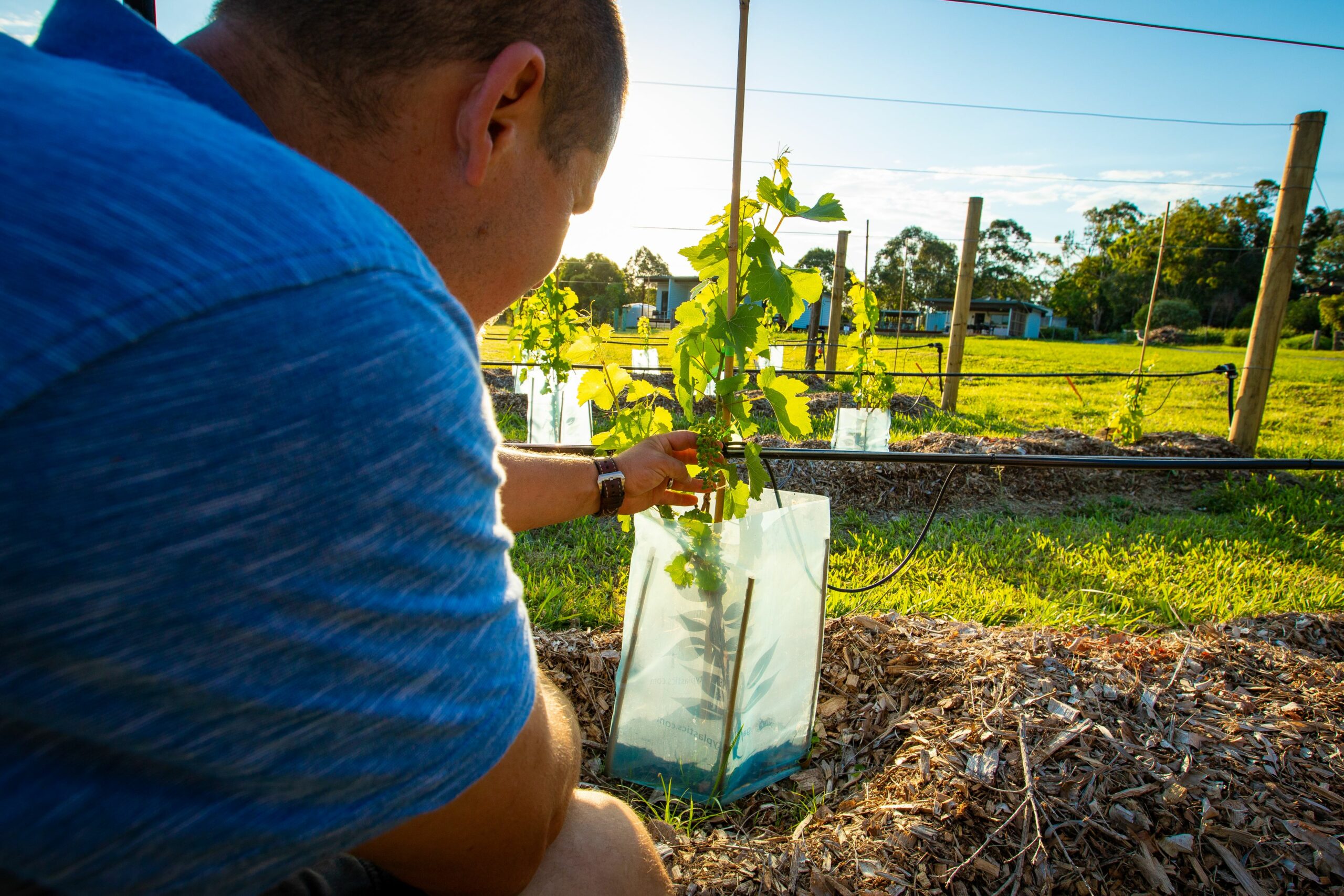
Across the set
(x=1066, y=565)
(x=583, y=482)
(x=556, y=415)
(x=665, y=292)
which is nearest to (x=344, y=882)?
(x=583, y=482)

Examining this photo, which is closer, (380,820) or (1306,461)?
(380,820)

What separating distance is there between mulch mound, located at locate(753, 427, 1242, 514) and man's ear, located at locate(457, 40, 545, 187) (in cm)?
441

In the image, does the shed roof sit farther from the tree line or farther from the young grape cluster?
the young grape cluster

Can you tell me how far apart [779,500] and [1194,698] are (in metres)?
1.49

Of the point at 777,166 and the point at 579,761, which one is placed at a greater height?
the point at 777,166

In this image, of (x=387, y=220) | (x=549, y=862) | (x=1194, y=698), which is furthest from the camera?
(x=1194, y=698)

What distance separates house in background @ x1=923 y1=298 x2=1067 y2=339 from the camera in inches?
2463

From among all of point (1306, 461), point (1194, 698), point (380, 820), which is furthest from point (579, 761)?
point (1306, 461)

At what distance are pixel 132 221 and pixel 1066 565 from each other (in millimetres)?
4519

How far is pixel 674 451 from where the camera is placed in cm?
186

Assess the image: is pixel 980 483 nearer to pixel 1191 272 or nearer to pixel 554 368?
pixel 554 368

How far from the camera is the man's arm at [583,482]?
5.25 feet

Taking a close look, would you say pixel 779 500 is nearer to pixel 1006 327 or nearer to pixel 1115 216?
pixel 1006 327

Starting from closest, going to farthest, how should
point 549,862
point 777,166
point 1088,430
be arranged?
point 549,862
point 777,166
point 1088,430
